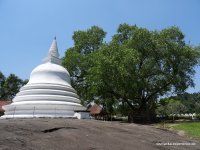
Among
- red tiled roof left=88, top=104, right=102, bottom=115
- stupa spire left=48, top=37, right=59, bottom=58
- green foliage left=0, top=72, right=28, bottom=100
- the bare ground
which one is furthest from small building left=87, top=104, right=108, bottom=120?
the bare ground

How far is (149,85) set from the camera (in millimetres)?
42688

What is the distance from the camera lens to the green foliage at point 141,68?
130 ft

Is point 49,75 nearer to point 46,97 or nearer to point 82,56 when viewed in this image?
point 46,97

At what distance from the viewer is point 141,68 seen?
4219 cm

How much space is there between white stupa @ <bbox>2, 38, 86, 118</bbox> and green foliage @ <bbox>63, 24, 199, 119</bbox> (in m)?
6.67

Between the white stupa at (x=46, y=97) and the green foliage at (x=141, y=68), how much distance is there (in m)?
6.67

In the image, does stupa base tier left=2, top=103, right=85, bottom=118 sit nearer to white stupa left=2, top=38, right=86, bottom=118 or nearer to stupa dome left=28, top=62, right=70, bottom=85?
white stupa left=2, top=38, right=86, bottom=118

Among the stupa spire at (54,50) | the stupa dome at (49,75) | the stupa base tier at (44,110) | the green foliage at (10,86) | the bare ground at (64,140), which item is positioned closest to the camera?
the bare ground at (64,140)

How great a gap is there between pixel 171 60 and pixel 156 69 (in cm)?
264

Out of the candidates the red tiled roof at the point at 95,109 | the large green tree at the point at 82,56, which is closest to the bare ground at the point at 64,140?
the large green tree at the point at 82,56

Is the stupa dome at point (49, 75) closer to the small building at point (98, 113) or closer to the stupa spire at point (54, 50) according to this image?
the stupa spire at point (54, 50)

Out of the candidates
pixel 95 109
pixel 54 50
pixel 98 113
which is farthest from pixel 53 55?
pixel 95 109

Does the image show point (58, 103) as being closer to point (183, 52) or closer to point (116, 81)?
point (116, 81)

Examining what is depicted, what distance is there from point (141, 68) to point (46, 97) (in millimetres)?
16006
